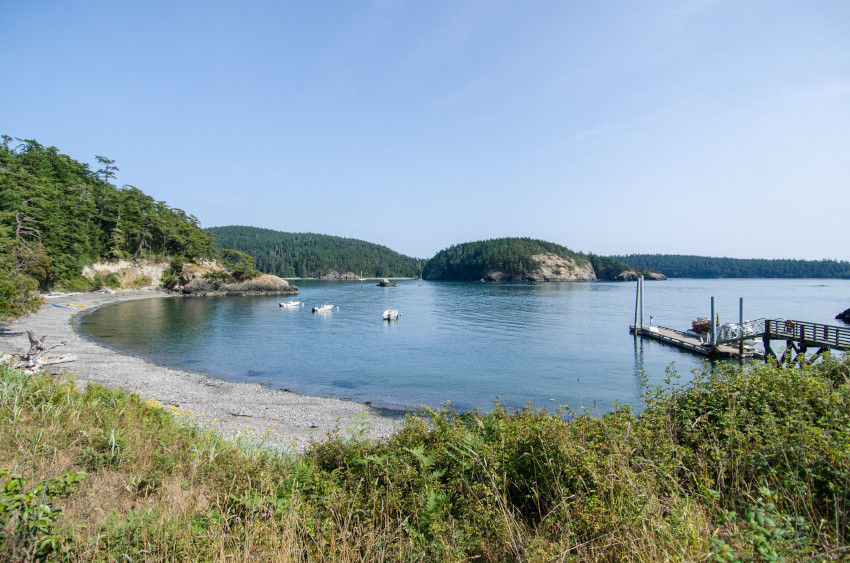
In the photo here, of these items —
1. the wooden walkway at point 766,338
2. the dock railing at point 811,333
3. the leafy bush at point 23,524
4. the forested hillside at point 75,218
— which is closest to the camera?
the leafy bush at point 23,524

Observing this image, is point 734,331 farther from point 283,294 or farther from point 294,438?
point 283,294

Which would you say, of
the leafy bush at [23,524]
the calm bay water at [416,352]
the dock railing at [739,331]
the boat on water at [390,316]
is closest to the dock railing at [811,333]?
the dock railing at [739,331]

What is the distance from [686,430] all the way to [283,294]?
322 feet

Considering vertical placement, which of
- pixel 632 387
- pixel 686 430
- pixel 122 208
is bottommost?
pixel 632 387

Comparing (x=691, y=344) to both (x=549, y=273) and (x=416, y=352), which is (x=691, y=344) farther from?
(x=549, y=273)

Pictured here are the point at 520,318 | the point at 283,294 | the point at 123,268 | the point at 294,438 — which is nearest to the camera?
the point at 294,438

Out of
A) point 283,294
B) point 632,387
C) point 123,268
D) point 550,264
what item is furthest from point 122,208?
point 550,264

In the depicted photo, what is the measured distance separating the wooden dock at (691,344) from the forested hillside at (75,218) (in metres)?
51.1

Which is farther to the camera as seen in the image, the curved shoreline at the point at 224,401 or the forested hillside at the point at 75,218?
the forested hillside at the point at 75,218

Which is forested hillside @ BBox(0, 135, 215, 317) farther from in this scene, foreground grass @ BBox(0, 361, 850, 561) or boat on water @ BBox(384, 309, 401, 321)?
foreground grass @ BBox(0, 361, 850, 561)

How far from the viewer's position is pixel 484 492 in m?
4.38

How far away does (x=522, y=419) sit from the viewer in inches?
252

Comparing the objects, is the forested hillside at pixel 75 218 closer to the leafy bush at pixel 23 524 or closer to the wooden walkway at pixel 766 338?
the leafy bush at pixel 23 524

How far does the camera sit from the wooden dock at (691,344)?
1121 inches
